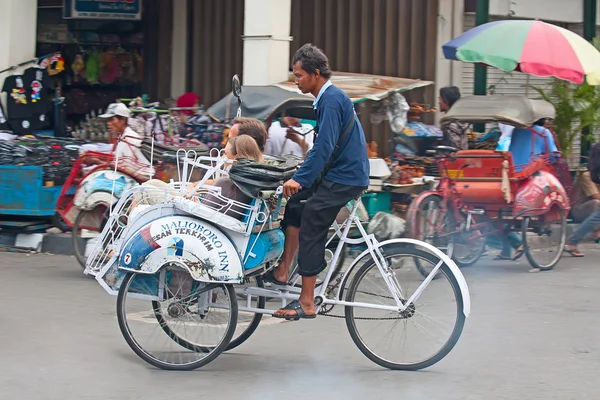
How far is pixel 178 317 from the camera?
5938mm

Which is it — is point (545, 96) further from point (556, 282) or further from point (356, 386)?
point (356, 386)

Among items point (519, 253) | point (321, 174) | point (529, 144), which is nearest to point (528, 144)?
point (529, 144)

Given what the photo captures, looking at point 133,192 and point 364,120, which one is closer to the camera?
point 133,192

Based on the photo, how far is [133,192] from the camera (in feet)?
19.8

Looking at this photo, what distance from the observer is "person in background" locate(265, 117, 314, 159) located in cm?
944

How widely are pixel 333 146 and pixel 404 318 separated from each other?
1.15 m

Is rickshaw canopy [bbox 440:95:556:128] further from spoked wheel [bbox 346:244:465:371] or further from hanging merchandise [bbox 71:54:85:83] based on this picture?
hanging merchandise [bbox 71:54:85:83]

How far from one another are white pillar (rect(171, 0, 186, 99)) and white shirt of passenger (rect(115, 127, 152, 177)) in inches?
215

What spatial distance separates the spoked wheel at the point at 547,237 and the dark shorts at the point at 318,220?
4.72 metres

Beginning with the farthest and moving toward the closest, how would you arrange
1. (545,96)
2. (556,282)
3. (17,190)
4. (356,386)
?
(545,96), (17,190), (556,282), (356,386)

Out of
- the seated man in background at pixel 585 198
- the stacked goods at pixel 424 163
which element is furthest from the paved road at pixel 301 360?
the seated man in background at pixel 585 198

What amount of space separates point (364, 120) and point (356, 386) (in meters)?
7.92

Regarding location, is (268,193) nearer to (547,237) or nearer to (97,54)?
(547,237)

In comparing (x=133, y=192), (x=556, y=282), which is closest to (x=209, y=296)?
(x=133, y=192)
